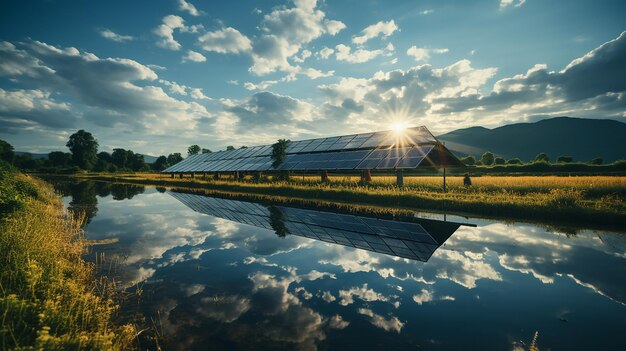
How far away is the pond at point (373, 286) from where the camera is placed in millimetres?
5402

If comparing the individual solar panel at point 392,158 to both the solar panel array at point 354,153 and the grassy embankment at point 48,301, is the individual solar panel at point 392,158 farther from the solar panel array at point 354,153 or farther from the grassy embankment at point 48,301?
the grassy embankment at point 48,301

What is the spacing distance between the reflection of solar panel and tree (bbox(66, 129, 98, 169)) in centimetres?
14437

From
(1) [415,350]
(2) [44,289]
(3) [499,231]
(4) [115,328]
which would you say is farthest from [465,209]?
(2) [44,289]

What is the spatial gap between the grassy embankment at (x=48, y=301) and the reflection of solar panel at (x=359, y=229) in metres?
8.34

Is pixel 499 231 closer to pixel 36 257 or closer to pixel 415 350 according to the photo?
pixel 415 350

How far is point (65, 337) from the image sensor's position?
13.3 ft

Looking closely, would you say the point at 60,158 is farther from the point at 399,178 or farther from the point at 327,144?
the point at 399,178

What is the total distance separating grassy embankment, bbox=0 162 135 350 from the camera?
4.08 m

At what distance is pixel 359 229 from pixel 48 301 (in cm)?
1155

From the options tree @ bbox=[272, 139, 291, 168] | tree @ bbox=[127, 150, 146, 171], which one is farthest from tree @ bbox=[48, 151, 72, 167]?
tree @ bbox=[272, 139, 291, 168]

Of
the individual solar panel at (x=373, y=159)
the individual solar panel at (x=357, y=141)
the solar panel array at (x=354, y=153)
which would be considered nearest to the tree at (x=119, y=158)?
the solar panel array at (x=354, y=153)

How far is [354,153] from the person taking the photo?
34.7 meters

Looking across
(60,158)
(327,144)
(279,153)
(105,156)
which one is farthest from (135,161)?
(327,144)

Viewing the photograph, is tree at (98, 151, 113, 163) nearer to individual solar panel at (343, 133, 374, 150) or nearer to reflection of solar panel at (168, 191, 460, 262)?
individual solar panel at (343, 133, 374, 150)
